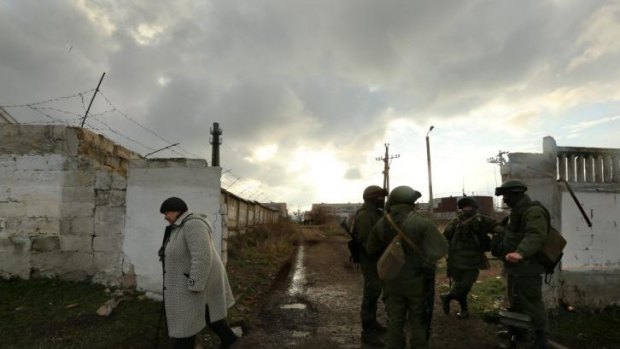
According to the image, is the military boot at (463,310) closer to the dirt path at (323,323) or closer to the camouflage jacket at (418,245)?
the dirt path at (323,323)

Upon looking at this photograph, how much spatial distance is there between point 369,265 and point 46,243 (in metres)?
5.45

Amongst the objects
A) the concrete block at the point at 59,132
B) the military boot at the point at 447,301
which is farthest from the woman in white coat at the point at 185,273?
the concrete block at the point at 59,132

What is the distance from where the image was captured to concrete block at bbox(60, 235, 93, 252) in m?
7.38

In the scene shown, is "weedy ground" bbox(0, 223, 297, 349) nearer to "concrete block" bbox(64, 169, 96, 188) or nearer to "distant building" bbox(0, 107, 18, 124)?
"concrete block" bbox(64, 169, 96, 188)

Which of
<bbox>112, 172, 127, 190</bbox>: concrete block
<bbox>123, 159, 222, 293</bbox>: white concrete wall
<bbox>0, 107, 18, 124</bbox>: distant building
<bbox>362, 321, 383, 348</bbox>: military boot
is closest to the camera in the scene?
<bbox>362, 321, 383, 348</bbox>: military boot

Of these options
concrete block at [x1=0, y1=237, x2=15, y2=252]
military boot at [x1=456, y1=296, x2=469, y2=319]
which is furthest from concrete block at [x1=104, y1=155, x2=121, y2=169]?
military boot at [x1=456, y1=296, x2=469, y2=319]

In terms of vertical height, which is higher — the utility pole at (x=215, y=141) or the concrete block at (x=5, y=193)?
the utility pole at (x=215, y=141)

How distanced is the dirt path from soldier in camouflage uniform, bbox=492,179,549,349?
0.72 meters

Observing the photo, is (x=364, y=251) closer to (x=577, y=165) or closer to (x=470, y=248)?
(x=470, y=248)

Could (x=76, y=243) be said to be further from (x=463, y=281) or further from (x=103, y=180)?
(x=463, y=281)

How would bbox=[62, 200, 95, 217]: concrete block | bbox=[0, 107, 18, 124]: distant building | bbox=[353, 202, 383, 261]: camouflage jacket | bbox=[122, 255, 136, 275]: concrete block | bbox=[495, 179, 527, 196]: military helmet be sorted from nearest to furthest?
1. bbox=[495, 179, 527, 196]: military helmet
2. bbox=[353, 202, 383, 261]: camouflage jacket
3. bbox=[122, 255, 136, 275]: concrete block
4. bbox=[62, 200, 95, 217]: concrete block
5. bbox=[0, 107, 18, 124]: distant building

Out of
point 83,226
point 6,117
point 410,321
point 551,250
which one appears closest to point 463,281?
point 551,250

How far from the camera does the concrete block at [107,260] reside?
727 centimetres

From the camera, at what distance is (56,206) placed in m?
7.48
